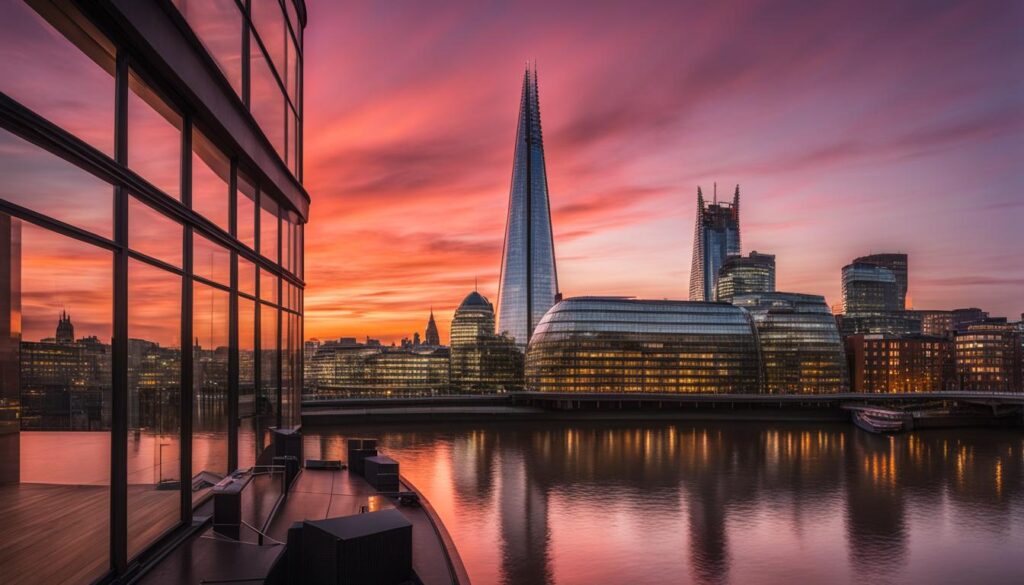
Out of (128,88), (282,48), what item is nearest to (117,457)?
(128,88)

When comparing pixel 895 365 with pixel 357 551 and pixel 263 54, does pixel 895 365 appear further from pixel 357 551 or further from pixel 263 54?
pixel 357 551

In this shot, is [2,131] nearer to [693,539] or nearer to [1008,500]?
[693,539]

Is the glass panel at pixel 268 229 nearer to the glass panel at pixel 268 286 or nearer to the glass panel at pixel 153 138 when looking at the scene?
the glass panel at pixel 268 286

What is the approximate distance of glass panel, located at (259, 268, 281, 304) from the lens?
Answer: 951 inches

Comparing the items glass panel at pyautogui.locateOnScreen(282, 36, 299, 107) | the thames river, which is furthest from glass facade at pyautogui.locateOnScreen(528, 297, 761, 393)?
glass panel at pyautogui.locateOnScreen(282, 36, 299, 107)

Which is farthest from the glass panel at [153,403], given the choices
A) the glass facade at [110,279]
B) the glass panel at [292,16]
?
the glass panel at [292,16]

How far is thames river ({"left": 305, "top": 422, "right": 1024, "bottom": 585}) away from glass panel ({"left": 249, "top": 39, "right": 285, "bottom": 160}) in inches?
788

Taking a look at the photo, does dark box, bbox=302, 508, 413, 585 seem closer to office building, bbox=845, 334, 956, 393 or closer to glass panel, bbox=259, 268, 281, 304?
glass panel, bbox=259, 268, 281, 304

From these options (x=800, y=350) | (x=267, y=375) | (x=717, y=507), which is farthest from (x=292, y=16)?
(x=800, y=350)

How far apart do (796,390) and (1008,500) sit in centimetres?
10400

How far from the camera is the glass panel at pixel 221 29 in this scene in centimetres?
1606

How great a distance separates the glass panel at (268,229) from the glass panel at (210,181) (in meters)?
4.33

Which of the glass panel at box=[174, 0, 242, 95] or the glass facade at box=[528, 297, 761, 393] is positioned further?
the glass facade at box=[528, 297, 761, 393]

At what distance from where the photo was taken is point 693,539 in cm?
3503
